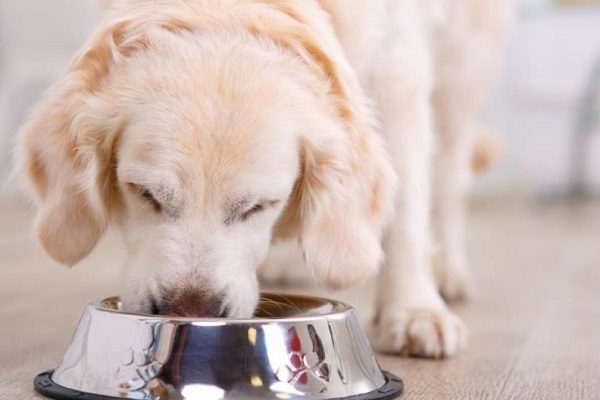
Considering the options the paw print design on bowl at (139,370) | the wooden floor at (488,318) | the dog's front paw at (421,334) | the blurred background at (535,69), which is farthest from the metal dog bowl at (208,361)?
the blurred background at (535,69)

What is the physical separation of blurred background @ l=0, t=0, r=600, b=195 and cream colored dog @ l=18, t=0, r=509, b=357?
16.3ft

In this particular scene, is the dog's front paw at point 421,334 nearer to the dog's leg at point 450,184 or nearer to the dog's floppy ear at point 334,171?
the dog's floppy ear at point 334,171

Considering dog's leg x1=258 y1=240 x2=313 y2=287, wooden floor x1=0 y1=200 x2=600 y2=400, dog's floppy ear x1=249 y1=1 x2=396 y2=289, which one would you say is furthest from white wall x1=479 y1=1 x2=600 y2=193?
dog's floppy ear x1=249 y1=1 x2=396 y2=289

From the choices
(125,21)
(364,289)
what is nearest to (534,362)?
(125,21)

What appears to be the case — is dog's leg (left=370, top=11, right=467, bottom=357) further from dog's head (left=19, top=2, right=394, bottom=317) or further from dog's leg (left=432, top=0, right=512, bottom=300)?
dog's leg (left=432, top=0, right=512, bottom=300)

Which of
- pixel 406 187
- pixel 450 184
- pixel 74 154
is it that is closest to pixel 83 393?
pixel 74 154

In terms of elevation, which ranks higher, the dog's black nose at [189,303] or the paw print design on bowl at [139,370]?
the dog's black nose at [189,303]

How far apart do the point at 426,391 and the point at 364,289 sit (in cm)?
135

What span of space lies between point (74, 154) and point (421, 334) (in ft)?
2.39

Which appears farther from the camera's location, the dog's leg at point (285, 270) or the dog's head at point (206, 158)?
the dog's leg at point (285, 270)

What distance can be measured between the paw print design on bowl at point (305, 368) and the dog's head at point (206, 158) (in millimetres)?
132

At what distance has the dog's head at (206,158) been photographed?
1.50m

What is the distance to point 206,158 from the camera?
148cm

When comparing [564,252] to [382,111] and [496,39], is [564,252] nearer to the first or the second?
[496,39]
